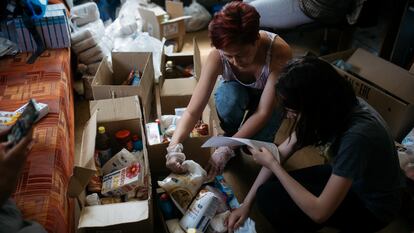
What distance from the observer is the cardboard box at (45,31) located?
1954mm

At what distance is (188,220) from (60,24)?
1.37 metres

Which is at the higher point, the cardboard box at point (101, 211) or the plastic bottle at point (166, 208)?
the cardboard box at point (101, 211)

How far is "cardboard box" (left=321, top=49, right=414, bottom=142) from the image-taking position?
1.72 metres

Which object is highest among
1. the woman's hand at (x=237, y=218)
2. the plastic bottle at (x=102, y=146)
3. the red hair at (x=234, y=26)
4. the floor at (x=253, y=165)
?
the red hair at (x=234, y=26)

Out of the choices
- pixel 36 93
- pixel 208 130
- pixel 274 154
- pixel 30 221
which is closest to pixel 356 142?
pixel 274 154

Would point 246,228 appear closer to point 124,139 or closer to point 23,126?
point 124,139

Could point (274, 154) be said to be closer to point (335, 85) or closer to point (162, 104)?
point (335, 85)

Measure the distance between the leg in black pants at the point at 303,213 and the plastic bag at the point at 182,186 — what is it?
0.23 meters

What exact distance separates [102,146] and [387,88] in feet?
4.59

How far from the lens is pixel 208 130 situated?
161 centimetres

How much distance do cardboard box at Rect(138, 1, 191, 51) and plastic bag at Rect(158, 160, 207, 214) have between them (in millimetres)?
1517

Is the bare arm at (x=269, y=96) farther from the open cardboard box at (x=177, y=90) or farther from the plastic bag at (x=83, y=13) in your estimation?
the plastic bag at (x=83, y=13)

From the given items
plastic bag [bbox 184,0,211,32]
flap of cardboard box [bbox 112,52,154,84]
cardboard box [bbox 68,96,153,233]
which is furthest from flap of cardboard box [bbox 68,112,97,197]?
plastic bag [bbox 184,0,211,32]

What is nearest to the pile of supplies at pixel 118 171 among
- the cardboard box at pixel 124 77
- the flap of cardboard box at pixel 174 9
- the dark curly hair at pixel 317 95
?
the cardboard box at pixel 124 77
